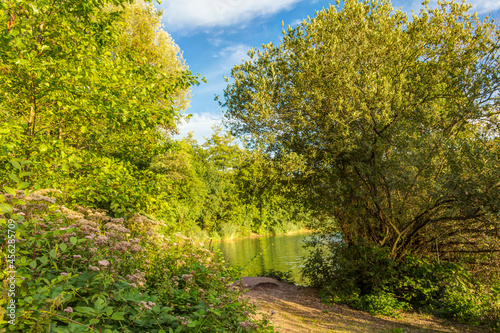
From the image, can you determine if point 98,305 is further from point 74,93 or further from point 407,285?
point 407,285

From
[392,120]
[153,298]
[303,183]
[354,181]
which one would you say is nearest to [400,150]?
[392,120]

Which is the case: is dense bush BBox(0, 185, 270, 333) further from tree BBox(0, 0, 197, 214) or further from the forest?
tree BBox(0, 0, 197, 214)

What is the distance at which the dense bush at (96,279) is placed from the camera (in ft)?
8.21

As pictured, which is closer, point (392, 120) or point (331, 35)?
point (392, 120)

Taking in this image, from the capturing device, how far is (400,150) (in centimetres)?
784

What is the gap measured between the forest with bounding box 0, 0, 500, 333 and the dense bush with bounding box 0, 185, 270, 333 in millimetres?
55

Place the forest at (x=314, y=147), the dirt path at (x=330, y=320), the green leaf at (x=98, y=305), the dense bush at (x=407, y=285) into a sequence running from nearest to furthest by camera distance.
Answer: the green leaf at (x=98, y=305)
the forest at (x=314, y=147)
the dirt path at (x=330, y=320)
the dense bush at (x=407, y=285)

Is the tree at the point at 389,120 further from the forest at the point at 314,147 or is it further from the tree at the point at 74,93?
the tree at the point at 74,93

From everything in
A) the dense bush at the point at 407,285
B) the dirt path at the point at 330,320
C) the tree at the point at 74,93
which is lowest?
the dirt path at the point at 330,320

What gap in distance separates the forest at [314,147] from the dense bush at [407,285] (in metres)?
0.04

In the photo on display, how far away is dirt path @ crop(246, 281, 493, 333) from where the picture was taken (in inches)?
263

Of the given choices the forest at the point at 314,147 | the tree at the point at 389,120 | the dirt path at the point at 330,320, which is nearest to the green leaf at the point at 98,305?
the forest at the point at 314,147

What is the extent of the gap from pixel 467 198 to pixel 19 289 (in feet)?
25.4

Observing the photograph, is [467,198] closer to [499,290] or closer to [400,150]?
[400,150]
